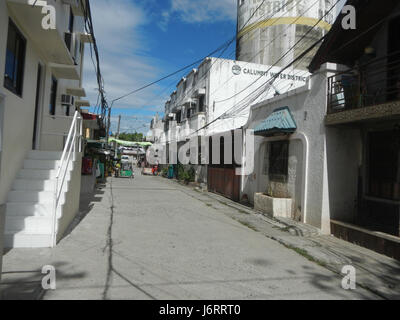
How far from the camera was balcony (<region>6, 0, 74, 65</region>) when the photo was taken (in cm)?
562

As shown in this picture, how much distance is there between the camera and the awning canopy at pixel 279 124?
931 centimetres

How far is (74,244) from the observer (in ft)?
18.7

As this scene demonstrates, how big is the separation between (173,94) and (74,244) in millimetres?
27720

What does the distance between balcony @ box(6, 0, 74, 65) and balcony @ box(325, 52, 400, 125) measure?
6.76m

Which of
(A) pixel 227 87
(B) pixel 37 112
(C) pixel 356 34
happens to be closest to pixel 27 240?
(B) pixel 37 112

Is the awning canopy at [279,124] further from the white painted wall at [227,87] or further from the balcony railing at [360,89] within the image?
the white painted wall at [227,87]

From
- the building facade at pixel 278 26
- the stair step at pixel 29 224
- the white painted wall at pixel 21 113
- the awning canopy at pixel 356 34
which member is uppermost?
the building facade at pixel 278 26

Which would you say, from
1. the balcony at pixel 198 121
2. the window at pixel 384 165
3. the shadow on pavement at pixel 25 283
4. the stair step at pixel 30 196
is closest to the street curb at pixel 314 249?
the window at pixel 384 165

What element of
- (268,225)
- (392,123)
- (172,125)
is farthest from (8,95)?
(172,125)

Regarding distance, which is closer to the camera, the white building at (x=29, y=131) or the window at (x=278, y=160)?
the white building at (x=29, y=131)

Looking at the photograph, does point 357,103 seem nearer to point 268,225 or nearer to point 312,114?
point 312,114

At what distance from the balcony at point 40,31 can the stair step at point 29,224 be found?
3.85 m

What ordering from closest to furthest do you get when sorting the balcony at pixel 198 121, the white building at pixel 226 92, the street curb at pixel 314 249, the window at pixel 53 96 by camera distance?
the street curb at pixel 314 249 → the window at pixel 53 96 → the white building at pixel 226 92 → the balcony at pixel 198 121

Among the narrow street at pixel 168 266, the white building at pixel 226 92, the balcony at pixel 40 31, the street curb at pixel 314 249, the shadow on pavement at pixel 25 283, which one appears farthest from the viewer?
the white building at pixel 226 92
